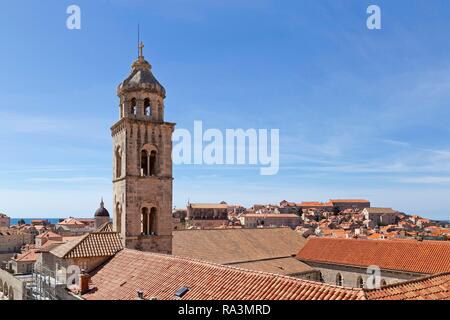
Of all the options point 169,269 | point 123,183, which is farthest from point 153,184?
point 169,269

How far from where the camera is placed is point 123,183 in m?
20.3

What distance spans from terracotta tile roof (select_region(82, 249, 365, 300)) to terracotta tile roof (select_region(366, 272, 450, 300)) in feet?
2.23

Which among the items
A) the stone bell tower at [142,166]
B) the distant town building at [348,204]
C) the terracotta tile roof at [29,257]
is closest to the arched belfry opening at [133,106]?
the stone bell tower at [142,166]

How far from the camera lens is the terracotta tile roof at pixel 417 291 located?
945cm

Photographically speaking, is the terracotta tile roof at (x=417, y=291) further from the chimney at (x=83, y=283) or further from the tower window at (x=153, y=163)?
the tower window at (x=153, y=163)

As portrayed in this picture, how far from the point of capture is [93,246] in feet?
63.2

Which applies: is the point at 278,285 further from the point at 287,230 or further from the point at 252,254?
the point at 287,230

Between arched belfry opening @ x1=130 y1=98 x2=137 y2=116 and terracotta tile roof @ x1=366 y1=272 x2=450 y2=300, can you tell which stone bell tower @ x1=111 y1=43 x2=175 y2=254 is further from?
terracotta tile roof @ x1=366 y1=272 x2=450 y2=300

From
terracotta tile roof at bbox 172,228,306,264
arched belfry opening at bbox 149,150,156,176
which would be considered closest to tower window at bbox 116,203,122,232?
arched belfry opening at bbox 149,150,156,176

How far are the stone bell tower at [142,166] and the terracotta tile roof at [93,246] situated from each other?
60 centimetres

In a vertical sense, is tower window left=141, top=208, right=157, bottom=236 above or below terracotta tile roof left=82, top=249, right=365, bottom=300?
above

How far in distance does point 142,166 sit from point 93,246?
16.7ft

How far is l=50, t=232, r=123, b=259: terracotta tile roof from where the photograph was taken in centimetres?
1847
